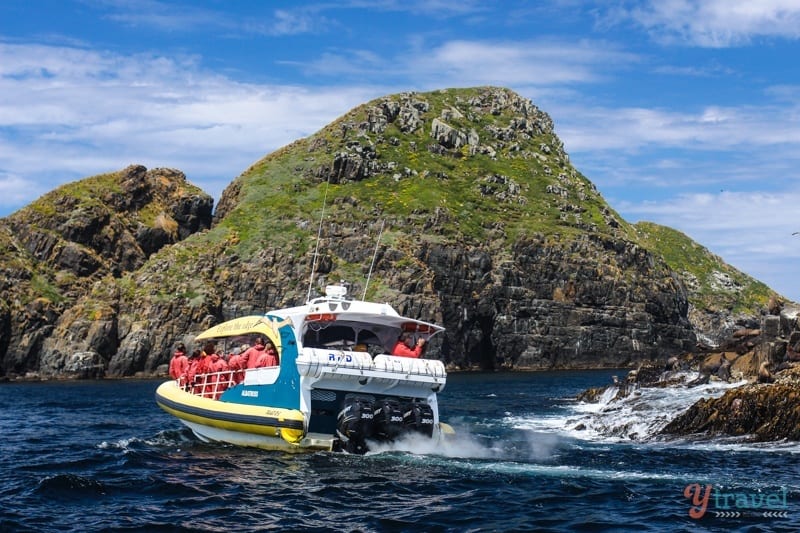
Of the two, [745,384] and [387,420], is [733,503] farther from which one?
[745,384]

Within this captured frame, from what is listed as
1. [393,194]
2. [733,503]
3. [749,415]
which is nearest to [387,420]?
[733,503]

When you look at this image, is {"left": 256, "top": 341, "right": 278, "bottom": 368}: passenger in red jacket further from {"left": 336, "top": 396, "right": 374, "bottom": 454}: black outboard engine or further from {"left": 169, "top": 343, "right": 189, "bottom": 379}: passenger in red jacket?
{"left": 169, "top": 343, "right": 189, "bottom": 379}: passenger in red jacket

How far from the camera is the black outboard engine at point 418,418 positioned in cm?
2548

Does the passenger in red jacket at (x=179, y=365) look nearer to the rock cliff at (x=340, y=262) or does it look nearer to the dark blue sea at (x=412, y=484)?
the dark blue sea at (x=412, y=484)

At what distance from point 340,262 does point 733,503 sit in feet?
333

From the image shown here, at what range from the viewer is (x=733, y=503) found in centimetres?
1870

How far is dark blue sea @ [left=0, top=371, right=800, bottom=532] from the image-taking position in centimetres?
1752

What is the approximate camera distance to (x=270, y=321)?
28109 millimetres

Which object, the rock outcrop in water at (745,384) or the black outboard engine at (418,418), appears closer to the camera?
the black outboard engine at (418,418)

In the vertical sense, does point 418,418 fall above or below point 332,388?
below

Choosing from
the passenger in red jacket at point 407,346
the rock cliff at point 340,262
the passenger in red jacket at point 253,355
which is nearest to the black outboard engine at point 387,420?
the passenger in red jacket at point 407,346

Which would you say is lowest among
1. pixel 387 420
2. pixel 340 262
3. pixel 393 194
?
pixel 387 420

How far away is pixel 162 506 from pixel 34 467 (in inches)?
346

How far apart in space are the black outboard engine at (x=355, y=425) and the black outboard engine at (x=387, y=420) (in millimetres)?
207
